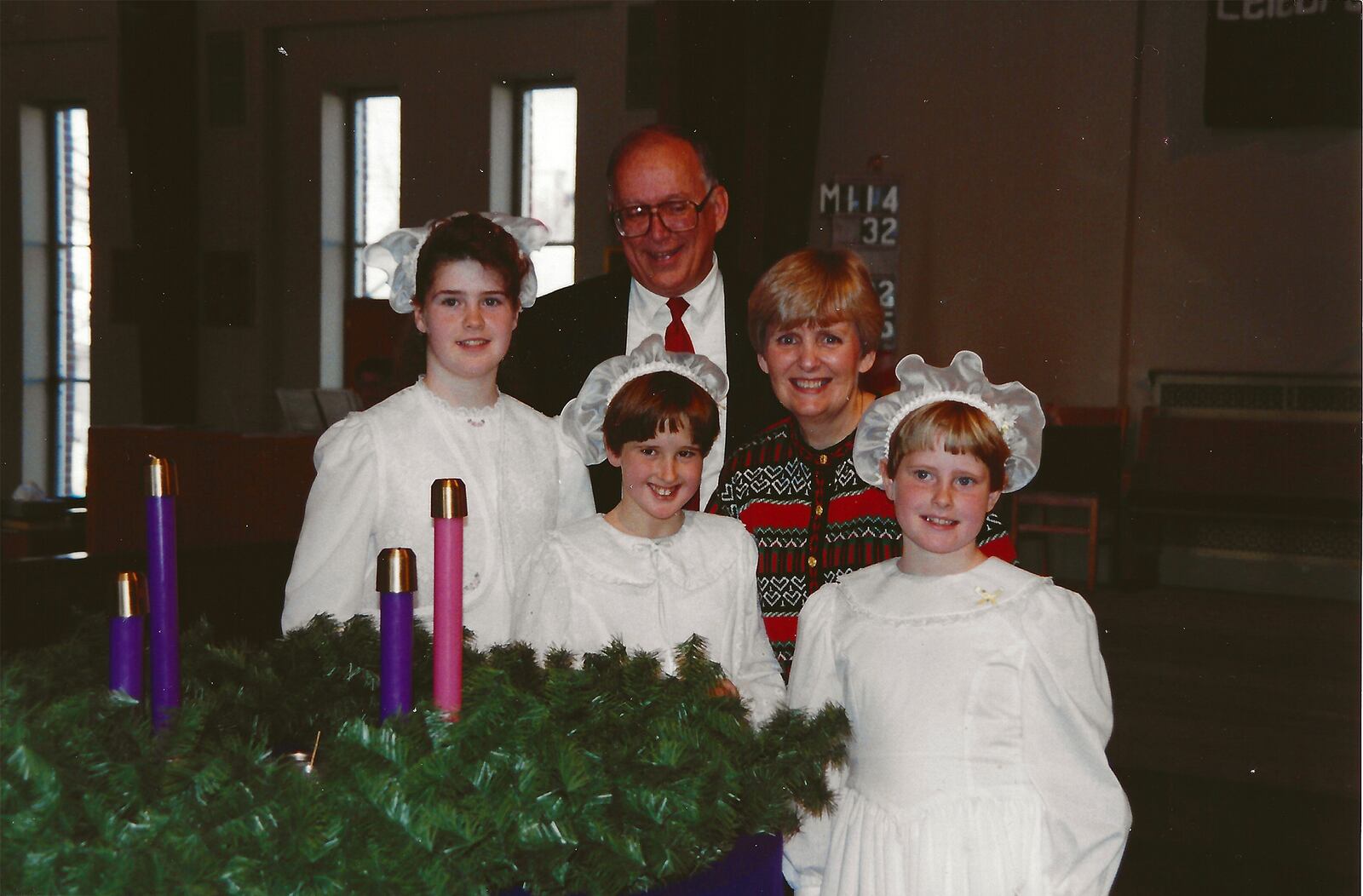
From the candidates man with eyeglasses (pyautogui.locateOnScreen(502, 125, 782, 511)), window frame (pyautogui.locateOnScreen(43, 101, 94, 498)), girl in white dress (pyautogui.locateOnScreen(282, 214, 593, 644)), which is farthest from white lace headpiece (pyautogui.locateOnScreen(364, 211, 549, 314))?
window frame (pyautogui.locateOnScreen(43, 101, 94, 498))

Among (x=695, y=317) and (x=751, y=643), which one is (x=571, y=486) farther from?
(x=695, y=317)

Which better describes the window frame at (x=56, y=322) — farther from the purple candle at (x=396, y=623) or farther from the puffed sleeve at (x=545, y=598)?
the purple candle at (x=396, y=623)

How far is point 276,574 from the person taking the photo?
2863mm

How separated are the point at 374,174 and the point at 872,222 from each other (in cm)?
611

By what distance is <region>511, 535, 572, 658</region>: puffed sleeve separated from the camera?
1.93 m

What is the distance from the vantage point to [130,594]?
1.07 metres

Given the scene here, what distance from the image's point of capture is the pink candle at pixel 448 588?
1.05 meters

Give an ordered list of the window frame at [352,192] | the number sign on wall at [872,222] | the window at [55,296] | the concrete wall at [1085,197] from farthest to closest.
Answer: the window frame at [352,192] → the window at [55,296] → the concrete wall at [1085,197] → the number sign on wall at [872,222]

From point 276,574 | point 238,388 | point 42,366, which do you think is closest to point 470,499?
point 276,574

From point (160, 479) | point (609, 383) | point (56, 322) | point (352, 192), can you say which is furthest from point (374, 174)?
point (160, 479)

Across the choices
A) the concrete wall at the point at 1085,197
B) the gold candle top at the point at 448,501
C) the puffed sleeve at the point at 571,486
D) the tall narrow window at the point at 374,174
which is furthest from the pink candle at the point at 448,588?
the tall narrow window at the point at 374,174

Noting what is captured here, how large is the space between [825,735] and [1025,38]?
8747mm

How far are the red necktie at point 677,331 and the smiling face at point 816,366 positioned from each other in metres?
0.43

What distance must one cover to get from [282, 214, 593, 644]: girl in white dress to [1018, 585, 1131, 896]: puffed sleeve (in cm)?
75
